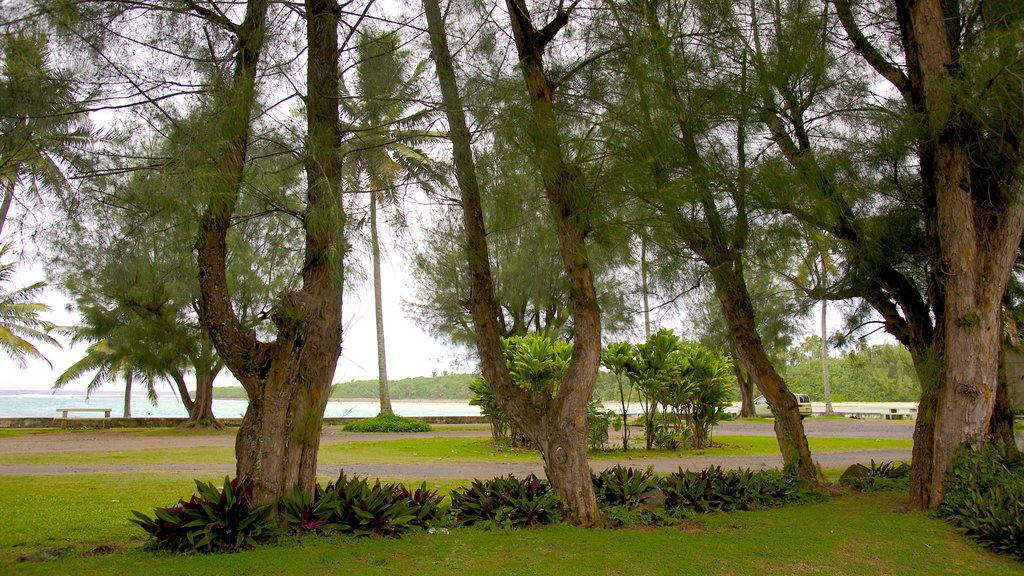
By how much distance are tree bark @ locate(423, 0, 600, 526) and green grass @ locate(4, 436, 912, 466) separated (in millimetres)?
5681

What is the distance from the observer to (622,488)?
6.67 m

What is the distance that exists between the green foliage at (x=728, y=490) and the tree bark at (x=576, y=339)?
1.19m

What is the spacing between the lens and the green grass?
460 inches

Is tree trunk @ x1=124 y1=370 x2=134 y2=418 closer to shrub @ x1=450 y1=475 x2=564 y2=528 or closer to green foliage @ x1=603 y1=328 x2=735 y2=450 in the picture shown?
green foliage @ x1=603 y1=328 x2=735 y2=450

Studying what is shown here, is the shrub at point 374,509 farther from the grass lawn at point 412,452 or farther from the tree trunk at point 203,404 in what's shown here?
the tree trunk at point 203,404

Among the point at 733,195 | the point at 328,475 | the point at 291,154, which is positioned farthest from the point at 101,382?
the point at 733,195

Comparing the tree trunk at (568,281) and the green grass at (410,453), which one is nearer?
the tree trunk at (568,281)

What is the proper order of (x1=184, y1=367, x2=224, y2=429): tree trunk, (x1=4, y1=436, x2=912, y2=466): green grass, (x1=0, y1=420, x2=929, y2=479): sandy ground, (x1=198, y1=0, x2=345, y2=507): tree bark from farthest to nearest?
1. (x1=184, y1=367, x2=224, y2=429): tree trunk
2. (x1=4, y1=436, x2=912, y2=466): green grass
3. (x1=0, y1=420, x2=929, y2=479): sandy ground
4. (x1=198, y1=0, x2=345, y2=507): tree bark

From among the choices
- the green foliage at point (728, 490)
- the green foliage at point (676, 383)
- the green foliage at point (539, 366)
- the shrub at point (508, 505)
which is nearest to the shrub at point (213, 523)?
the shrub at point (508, 505)

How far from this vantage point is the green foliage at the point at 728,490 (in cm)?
683

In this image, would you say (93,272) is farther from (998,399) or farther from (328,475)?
(998,399)

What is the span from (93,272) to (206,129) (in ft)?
7.63

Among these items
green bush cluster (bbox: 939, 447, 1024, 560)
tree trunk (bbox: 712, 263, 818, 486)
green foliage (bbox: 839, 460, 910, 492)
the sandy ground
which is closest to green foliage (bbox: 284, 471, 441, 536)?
the sandy ground

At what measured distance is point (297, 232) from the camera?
242 inches
